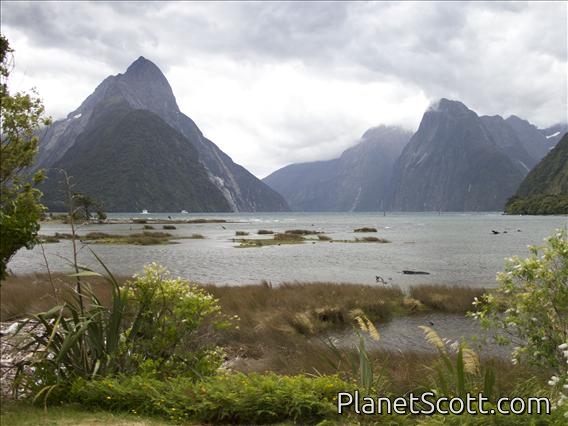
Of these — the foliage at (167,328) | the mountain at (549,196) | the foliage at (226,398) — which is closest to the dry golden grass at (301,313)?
the foliage at (226,398)

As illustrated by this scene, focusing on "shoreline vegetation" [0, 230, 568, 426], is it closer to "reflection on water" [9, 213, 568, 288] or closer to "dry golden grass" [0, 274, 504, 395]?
"dry golden grass" [0, 274, 504, 395]

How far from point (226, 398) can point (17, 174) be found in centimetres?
547

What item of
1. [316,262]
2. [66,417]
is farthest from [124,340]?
[316,262]

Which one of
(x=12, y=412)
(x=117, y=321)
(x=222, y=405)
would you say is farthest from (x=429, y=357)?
(x=12, y=412)

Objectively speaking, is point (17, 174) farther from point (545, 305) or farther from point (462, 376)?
point (545, 305)

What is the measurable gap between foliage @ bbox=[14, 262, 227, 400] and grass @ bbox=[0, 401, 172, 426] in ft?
1.23

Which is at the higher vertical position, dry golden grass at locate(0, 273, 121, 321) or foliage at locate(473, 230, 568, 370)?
foliage at locate(473, 230, 568, 370)

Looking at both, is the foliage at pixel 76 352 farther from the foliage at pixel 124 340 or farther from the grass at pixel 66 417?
the grass at pixel 66 417

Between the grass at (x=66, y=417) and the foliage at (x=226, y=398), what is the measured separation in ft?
0.73

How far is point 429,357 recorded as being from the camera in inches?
484

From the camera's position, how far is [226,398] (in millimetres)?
6934

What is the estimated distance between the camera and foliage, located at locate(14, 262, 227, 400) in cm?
808

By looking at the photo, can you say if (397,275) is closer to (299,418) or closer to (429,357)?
(429,357)

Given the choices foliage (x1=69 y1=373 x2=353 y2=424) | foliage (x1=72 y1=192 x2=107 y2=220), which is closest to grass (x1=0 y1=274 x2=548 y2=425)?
foliage (x1=69 y1=373 x2=353 y2=424)
